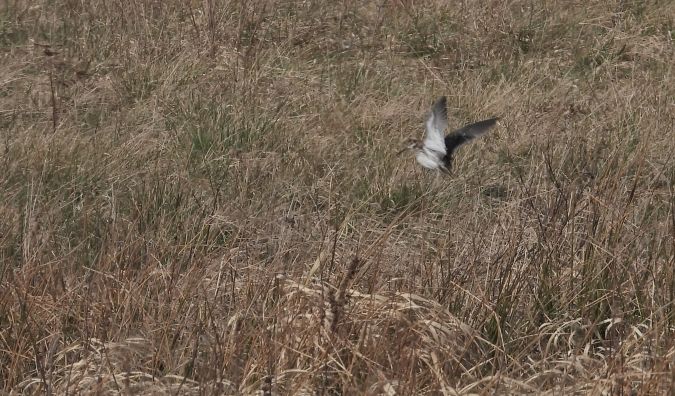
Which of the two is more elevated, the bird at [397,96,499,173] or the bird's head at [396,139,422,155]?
the bird at [397,96,499,173]

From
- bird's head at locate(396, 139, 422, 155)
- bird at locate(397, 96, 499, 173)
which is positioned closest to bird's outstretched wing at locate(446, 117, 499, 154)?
bird at locate(397, 96, 499, 173)

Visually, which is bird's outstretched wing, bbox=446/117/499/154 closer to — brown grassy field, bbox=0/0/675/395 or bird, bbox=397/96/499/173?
bird, bbox=397/96/499/173

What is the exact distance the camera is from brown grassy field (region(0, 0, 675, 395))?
3.09m

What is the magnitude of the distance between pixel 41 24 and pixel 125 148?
2117 mm

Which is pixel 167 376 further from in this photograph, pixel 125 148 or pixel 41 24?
pixel 41 24

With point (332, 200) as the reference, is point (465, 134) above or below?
above

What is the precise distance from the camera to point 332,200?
4660mm

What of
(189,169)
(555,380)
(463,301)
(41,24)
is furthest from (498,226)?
(41,24)

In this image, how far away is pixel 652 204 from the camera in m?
4.55

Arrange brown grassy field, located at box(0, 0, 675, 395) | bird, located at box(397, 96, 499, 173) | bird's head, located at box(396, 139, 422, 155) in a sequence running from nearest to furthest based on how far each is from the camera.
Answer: brown grassy field, located at box(0, 0, 675, 395) < bird, located at box(397, 96, 499, 173) < bird's head, located at box(396, 139, 422, 155)

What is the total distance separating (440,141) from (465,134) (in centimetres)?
14

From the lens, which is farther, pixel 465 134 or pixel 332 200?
pixel 465 134

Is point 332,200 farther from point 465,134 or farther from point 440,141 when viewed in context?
point 465,134

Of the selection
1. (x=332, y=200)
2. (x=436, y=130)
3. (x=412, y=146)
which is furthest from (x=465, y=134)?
(x=332, y=200)
